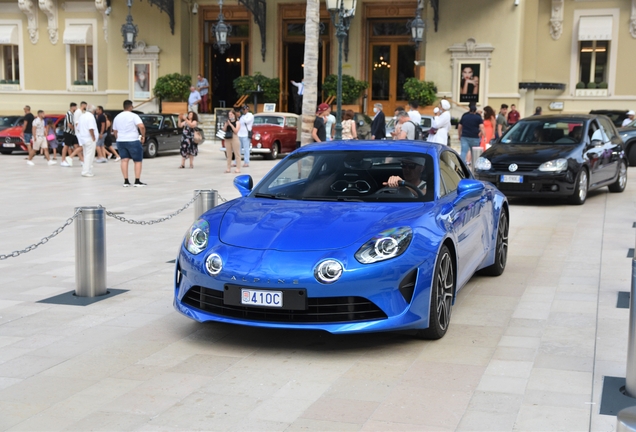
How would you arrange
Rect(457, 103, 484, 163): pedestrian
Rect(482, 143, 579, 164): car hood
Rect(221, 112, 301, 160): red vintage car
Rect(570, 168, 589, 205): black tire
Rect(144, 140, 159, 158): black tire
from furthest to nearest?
Rect(144, 140, 159, 158): black tire < Rect(221, 112, 301, 160): red vintage car < Rect(457, 103, 484, 163): pedestrian < Rect(570, 168, 589, 205): black tire < Rect(482, 143, 579, 164): car hood

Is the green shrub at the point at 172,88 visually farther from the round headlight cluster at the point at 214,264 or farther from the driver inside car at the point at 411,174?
the round headlight cluster at the point at 214,264

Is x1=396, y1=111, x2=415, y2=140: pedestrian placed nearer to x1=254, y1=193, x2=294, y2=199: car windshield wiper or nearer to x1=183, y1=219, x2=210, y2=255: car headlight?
x1=254, y1=193, x2=294, y2=199: car windshield wiper

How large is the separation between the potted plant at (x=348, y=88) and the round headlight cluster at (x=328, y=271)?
1093 inches

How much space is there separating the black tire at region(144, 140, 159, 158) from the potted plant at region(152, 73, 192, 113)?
22.9 ft

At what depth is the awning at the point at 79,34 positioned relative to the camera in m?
37.4

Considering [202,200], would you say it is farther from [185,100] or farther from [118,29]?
[118,29]

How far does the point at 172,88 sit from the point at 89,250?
28.1 m

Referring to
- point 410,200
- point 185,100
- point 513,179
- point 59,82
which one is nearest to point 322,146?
point 410,200

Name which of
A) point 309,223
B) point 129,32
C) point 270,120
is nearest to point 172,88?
point 129,32

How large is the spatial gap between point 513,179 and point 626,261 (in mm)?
4895

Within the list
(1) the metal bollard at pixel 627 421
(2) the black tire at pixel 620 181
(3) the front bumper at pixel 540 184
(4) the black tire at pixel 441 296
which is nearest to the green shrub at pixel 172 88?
(2) the black tire at pixel 620 181

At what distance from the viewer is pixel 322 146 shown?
7.30 m

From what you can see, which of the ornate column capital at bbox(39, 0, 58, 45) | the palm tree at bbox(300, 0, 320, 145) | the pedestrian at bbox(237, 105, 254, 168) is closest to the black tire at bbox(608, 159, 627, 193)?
the palm tree at bbox(300, 0, 320, 145)

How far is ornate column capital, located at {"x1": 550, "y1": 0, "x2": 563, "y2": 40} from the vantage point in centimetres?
3397
